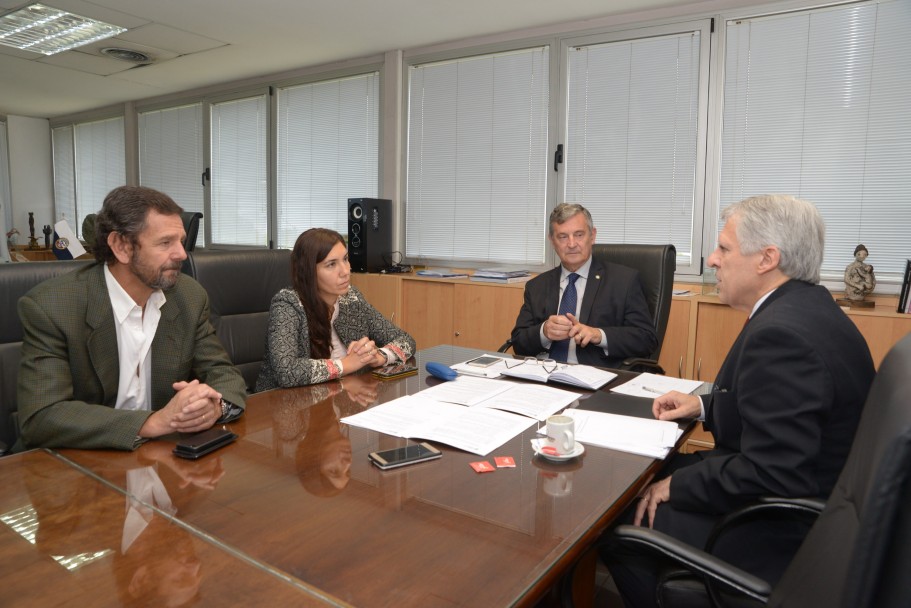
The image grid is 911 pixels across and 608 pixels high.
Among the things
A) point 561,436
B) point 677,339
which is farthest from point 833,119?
point 561,436

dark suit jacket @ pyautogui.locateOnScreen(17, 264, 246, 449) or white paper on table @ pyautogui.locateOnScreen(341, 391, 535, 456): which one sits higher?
dark suit jacket @ pyautogui.locateOnScreen(17, 264, 246, 449)

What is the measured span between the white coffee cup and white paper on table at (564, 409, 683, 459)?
12 cm

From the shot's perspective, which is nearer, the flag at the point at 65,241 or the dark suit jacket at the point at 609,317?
the dark suit jacket at the point at 609,317

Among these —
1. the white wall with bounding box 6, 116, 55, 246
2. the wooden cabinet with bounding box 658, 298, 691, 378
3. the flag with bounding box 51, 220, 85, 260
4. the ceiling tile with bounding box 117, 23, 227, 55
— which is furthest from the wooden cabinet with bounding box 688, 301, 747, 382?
the white wall with bounding box 6, 116, 55, 246

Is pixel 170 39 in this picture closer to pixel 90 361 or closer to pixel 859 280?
pixel 90 361

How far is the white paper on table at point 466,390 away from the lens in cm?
182

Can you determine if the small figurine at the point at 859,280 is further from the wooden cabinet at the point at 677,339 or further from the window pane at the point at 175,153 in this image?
the window pane at the point at 175,153

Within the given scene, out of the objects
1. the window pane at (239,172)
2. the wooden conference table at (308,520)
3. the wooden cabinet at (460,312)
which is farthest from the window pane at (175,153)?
the wooden conference table at (308,520)

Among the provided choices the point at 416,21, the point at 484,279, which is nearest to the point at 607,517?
the point at 484,279

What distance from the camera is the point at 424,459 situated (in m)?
1.36

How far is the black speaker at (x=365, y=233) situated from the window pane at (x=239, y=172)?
1.77 meters

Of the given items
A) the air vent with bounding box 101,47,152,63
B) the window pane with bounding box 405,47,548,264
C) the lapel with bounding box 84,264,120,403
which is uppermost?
the air vent with bounding box 101,47,152,63

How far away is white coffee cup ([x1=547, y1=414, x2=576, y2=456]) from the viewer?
4.57ft

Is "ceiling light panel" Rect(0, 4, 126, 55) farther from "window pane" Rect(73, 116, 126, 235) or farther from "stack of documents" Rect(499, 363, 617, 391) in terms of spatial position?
"stack of documents" Rect(499, 363, 617, 391)
